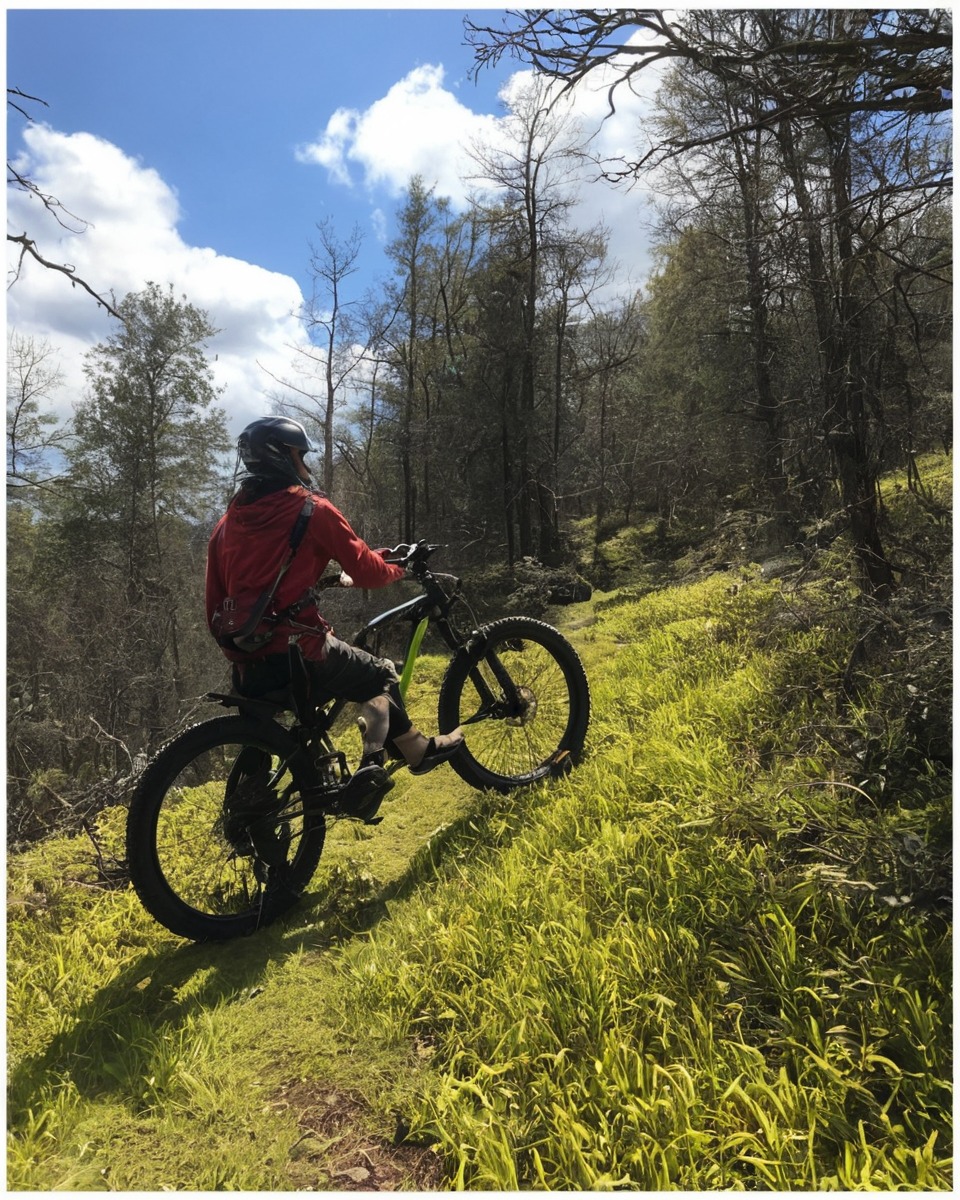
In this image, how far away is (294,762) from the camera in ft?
8.80

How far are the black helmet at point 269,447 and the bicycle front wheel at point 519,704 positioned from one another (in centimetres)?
139

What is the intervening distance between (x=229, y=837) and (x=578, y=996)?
5.06ft

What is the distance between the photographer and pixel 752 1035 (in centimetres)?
168

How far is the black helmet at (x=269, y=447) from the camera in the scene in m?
2.61

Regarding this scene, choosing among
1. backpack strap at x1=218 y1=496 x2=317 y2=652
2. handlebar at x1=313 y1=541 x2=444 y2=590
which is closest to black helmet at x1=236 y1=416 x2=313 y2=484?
backpack strap at x1=218 y1=496 x2=317 y2=652

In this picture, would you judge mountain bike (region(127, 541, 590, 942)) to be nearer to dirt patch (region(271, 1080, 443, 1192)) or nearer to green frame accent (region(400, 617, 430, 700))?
green frame accent (region(400, 617, 430, 700))

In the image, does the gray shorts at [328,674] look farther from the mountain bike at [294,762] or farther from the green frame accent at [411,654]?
the green frame accent at [411,654]

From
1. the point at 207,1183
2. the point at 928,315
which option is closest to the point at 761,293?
the point at 928,315

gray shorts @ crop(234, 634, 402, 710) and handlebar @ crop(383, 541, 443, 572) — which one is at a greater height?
handlebar @ crop(383, 541, 443, 572)

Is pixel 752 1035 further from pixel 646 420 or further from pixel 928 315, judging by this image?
pixel 646 420

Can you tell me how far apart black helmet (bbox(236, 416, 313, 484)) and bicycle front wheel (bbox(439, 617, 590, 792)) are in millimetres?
1386

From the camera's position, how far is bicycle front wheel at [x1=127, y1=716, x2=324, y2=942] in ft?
7.50

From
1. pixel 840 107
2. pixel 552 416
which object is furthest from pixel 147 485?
pixel 840 107

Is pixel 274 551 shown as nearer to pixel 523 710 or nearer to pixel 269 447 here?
pixel 269 447
